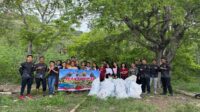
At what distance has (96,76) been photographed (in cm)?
1694

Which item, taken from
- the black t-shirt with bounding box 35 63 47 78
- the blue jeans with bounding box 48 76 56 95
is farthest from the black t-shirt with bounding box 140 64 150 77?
the black t-shirt with bounding box 35 63 47 78

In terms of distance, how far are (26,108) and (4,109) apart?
2.11ft

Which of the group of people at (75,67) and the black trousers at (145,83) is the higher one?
the group of people at (75,67)

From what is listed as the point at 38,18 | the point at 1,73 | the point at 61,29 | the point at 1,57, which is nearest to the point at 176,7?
the point at 61,29

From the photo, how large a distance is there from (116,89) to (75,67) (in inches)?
97.1

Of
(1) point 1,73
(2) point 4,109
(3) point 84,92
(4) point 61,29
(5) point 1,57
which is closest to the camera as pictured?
(2) point 4,109

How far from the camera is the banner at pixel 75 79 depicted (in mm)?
15945

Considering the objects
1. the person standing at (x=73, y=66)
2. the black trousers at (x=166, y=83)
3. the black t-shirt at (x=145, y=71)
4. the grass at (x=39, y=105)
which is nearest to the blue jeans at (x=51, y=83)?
the person standing at (x=73, y=66)

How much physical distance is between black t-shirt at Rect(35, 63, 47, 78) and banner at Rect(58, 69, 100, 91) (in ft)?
2.67

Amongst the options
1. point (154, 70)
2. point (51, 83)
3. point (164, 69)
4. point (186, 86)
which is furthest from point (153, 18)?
point (186, 86)

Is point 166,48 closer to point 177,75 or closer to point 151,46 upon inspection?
point 151,46

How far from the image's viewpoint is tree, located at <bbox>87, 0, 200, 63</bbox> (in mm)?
14391

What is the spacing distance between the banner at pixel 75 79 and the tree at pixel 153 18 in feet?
7.07

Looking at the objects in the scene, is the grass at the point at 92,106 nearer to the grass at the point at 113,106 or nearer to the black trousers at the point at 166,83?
the grass at the point at 113,106
